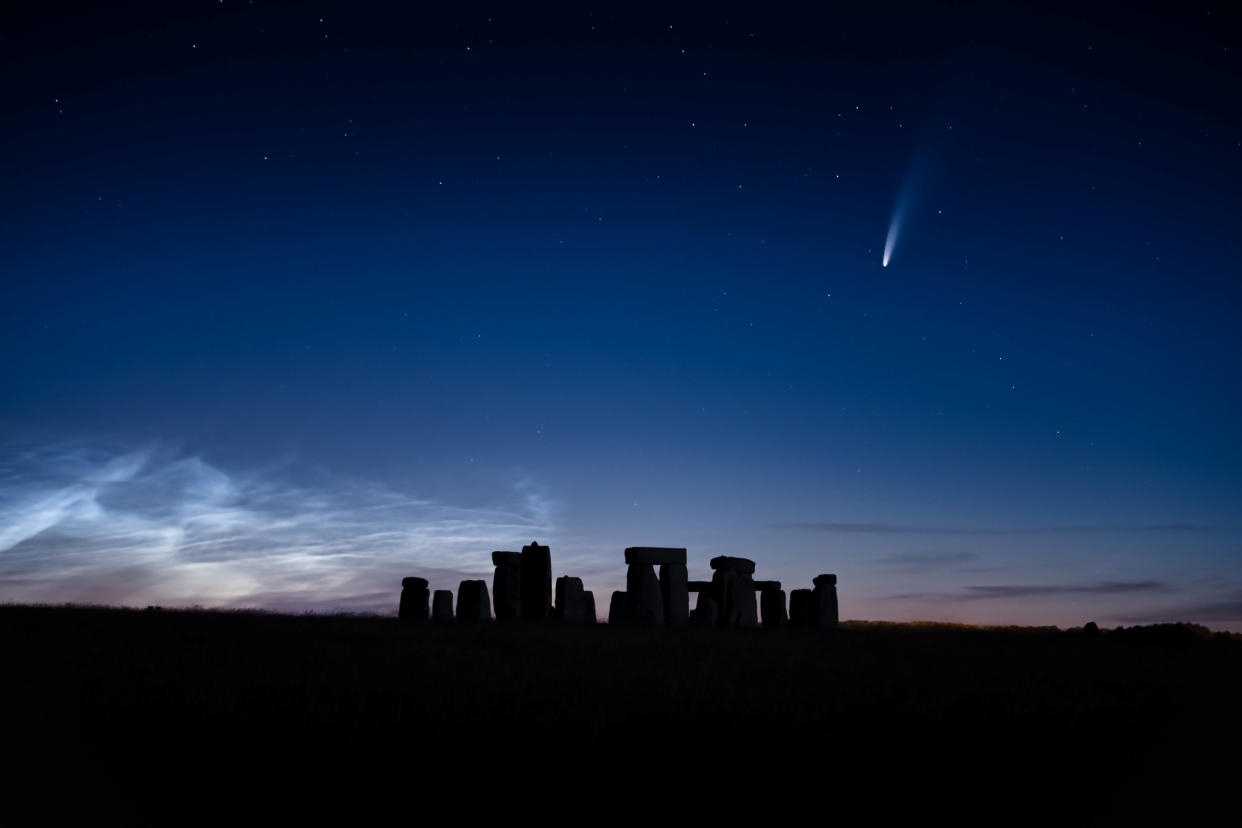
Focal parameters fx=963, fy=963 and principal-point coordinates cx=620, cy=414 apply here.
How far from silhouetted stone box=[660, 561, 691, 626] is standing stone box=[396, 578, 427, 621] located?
7.56m

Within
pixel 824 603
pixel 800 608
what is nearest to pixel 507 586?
pixel 800 608

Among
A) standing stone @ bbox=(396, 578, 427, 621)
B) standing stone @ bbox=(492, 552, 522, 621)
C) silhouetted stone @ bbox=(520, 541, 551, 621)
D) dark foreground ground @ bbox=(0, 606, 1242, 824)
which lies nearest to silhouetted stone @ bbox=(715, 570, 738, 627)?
silhouetted stone @ bbox=(520, 541, 551, 621)

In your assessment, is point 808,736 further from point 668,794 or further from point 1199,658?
point 1199,658

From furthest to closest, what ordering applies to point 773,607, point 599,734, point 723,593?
point 773,607 < point 723,593 < point 599,734

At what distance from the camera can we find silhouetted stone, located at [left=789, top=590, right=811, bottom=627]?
1281 inches

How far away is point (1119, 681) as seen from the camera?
14.8m

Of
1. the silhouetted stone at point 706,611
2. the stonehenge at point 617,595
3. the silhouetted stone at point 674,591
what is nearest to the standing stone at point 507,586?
the stonehenge at point 617,595

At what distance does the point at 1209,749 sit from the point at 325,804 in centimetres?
833

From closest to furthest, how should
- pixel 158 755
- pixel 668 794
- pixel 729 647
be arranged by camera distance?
pixel 668 794 < pixel 158 755 < pixel 729 647

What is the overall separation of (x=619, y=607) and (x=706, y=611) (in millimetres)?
2975

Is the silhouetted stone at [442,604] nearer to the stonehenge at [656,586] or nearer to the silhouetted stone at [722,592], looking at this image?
the stonehenge at [656,586]

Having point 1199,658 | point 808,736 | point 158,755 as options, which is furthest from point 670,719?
point 1199,658

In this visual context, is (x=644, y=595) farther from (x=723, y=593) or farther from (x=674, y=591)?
(x=723, y=593)

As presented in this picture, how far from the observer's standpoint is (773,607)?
32.7m
